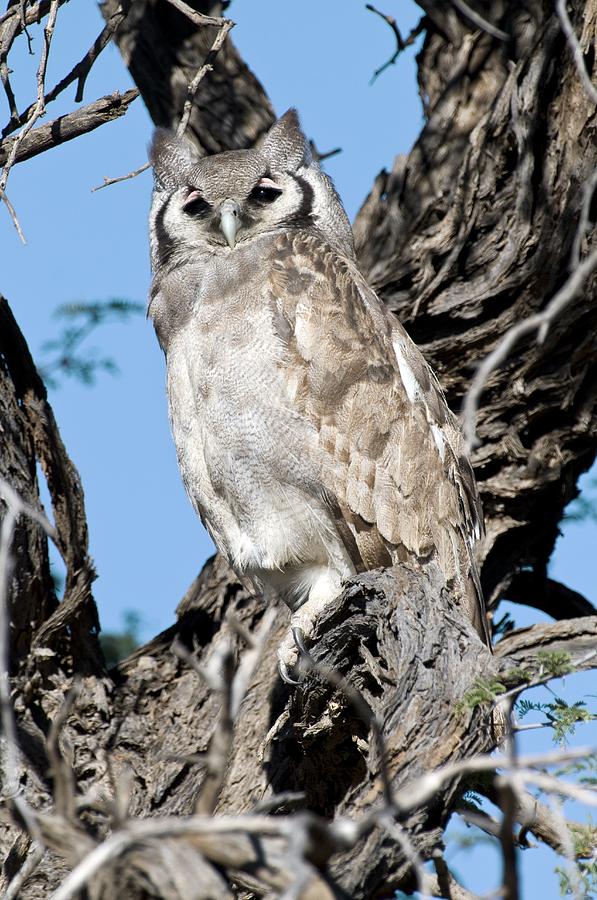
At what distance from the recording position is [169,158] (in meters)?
5.31

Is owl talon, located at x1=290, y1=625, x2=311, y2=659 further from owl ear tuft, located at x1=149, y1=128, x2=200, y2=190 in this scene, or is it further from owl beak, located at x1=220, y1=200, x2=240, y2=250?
owl ear tuft, located at x1=149, y1=128, x2=200, y2=190

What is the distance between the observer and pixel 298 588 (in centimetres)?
452

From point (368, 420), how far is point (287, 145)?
1.85 m

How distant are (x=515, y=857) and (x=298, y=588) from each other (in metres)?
2.93

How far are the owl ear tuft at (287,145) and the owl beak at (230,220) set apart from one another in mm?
546

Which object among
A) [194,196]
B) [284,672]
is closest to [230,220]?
[194,196]

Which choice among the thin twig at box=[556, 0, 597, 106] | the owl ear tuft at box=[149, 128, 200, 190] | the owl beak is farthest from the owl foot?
the owl ear tuft at box=[149, 128, 200, 190]

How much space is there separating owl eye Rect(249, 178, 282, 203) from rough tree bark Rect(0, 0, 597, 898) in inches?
29.3

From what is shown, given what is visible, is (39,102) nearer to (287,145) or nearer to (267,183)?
(267,183)

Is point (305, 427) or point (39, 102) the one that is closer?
point (39, 102)

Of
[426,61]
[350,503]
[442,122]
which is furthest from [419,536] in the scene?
[426,61]

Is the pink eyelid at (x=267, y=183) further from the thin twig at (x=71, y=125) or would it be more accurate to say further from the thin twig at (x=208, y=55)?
the thin twig at (x=71, y=125)

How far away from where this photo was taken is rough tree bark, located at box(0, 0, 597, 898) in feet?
11.1

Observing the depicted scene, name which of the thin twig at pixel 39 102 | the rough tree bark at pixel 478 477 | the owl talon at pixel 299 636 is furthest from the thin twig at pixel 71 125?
the owl talon at pixel 299 636
